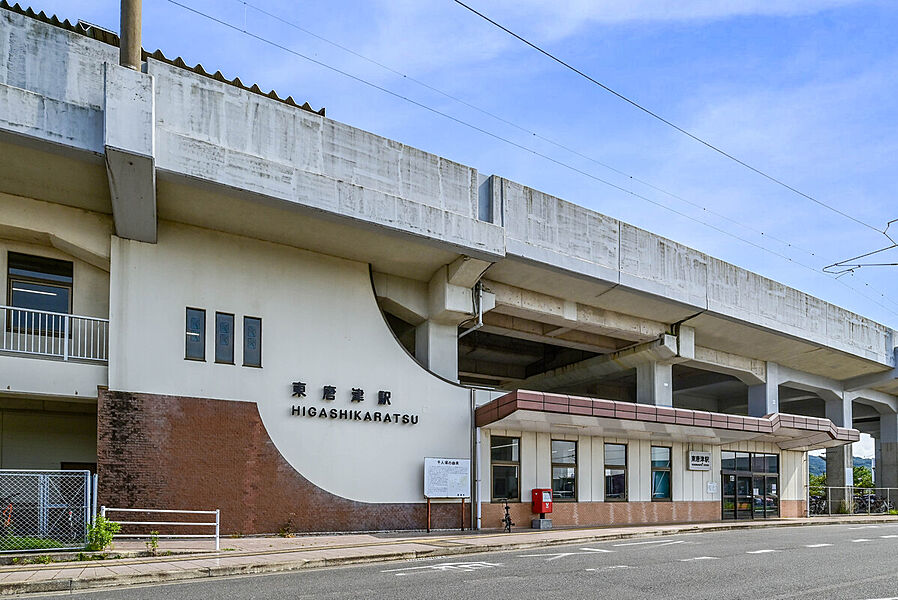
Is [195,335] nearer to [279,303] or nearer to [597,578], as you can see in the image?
[279,303]

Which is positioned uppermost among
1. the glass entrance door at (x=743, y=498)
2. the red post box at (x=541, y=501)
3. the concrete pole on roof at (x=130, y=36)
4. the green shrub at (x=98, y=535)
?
the concrete pole on roof at (x=130, y=36)

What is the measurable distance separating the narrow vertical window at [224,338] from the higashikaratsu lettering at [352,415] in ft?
6.66

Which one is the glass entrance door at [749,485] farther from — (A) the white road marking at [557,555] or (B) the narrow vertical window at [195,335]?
(B) the narrow vertical window at [195,335]

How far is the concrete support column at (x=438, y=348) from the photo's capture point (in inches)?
923

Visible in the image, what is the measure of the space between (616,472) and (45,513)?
17.4 meters

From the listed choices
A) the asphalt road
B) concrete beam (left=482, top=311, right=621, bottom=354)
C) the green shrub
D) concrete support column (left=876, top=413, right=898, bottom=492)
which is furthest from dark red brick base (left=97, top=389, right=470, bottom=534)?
concrete support column (left=876, top=413, right=898, bottom=492)

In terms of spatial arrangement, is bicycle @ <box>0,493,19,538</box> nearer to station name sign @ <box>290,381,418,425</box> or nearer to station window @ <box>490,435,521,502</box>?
station name sign @ <box>290,381,418,425</box>

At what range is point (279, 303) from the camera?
67.1 feet

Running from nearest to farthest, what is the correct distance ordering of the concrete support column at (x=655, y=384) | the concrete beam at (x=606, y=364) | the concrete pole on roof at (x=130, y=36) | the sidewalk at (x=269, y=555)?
the sidewalk at (x=269, y=555), the concrete pole on roof at (x=130, y=36), the concrete beam at (x=606, y=364), the concrete support column at (x=655, y=384)

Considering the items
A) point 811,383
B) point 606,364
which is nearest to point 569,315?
point 606,364

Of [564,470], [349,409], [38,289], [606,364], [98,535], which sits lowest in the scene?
[564,470]

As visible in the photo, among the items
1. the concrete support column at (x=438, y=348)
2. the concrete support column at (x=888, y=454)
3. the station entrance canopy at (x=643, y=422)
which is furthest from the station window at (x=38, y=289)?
the concrete support column at (x=888, y=454)

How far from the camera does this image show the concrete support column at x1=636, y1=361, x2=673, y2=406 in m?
29.5

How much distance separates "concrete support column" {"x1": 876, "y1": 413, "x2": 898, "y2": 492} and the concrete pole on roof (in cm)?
4106
